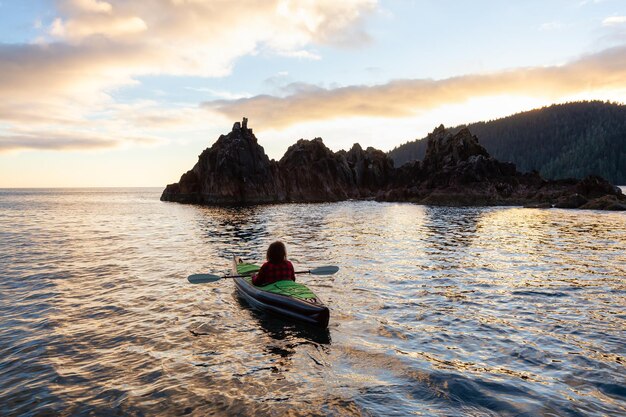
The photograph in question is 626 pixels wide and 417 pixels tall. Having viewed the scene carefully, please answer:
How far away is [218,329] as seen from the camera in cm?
1137

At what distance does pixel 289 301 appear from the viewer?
38.0 ft

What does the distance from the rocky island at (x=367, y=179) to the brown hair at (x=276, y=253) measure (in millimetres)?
66047

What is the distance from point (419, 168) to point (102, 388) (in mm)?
104783

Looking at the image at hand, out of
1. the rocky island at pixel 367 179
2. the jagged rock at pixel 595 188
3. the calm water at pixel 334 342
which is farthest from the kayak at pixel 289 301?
the jagged rock at pixel 595 188

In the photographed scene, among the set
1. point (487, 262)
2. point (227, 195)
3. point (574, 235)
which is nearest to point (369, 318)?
point (487, 262)

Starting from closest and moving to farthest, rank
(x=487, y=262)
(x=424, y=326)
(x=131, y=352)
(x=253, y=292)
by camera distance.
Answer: (x=131, y=352) < (x=424, y=326) < (x=253, y=292) < (x=487, y=262)

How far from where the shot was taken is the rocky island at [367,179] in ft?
257

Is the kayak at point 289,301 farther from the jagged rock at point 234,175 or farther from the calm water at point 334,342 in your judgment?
the jagged rock at point 234,175

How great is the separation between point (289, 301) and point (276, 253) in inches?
71.4

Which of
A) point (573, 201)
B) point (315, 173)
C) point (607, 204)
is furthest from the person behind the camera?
point (315, 173)

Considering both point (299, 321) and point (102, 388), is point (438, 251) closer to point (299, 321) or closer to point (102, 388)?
point (299, 321)

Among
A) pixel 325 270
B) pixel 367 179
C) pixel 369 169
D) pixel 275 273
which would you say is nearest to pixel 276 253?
pixel 275 273

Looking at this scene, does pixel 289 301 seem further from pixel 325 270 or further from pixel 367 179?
pixel 367 179

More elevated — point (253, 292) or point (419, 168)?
point (419, 168)
